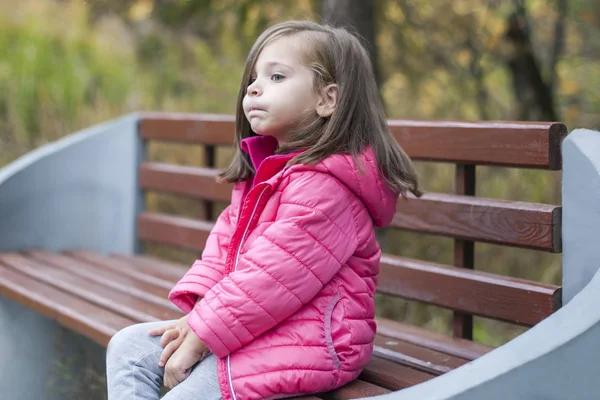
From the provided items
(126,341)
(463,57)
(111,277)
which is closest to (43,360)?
(111,277)

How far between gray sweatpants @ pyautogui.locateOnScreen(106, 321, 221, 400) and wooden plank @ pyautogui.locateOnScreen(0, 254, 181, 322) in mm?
567

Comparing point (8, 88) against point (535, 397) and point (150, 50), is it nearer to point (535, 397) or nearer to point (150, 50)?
point (150, 50)

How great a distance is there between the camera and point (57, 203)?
4.23m

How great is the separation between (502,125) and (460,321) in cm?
67

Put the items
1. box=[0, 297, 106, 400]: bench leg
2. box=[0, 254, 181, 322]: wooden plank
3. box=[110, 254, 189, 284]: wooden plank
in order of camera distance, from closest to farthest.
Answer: box=[0, 254, 181, 322]: wooden plank, box=[0, 297, 106, 400]: bench leg, box=[110, 254, 189, 284]: wooden plank

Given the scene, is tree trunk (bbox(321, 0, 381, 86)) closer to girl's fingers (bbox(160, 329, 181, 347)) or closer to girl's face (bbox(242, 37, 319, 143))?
girl's face (bbox(242, 37, 319, 143))

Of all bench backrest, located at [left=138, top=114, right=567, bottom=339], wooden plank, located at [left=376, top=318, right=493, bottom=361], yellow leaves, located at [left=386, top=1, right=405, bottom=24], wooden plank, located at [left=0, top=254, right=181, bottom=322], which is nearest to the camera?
bench backrest, located at [left=138, top=114, right=567, bottom=339]

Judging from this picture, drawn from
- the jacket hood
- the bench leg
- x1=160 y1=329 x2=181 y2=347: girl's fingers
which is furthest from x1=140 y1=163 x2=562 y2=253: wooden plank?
the bench leg

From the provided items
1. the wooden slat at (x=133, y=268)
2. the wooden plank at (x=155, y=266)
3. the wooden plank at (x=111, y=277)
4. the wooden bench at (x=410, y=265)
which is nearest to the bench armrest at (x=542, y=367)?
the wooden bench at (x=410, y=265)

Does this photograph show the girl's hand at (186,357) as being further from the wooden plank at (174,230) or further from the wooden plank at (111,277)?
the wooden plank at (174,230)

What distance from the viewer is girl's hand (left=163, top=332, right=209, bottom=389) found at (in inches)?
81.7

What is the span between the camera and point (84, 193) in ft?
14.2

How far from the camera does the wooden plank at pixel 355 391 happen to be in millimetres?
2100

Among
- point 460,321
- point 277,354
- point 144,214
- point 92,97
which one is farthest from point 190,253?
point 277,354
